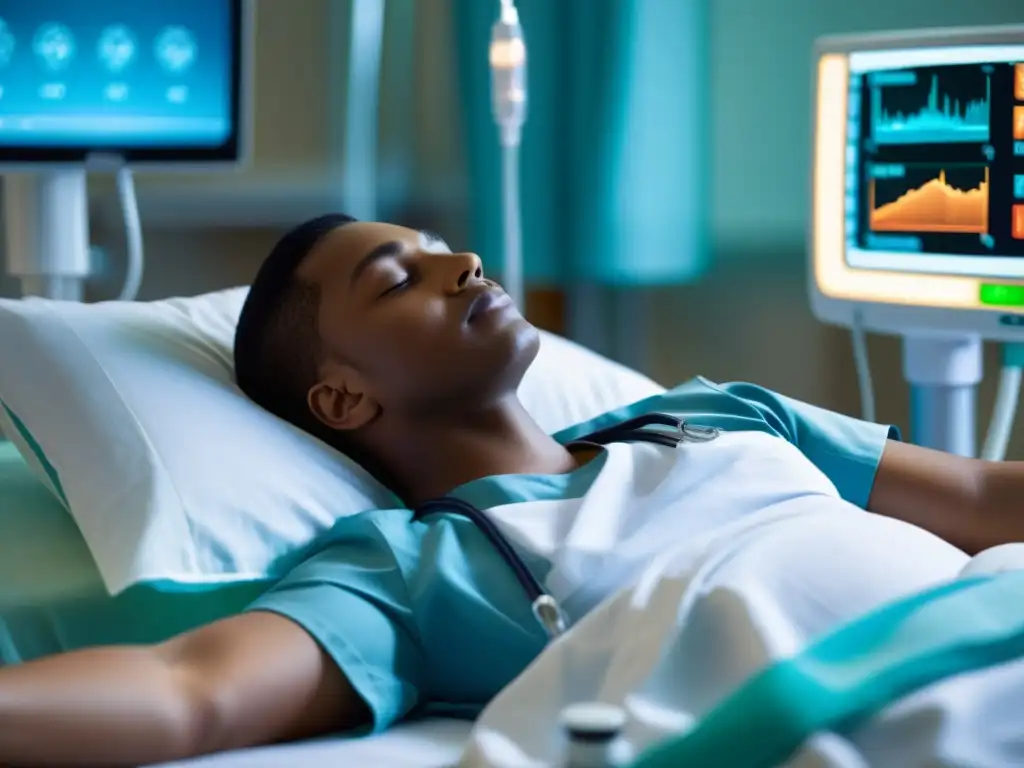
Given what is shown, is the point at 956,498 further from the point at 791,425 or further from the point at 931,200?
the point at 931,200

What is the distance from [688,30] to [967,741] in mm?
1878

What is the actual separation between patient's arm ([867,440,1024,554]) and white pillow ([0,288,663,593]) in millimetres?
471

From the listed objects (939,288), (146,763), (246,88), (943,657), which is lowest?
(146,763)

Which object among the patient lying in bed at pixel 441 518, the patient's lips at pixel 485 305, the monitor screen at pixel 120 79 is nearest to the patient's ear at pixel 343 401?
the patient lying in bed at pixel 441 518

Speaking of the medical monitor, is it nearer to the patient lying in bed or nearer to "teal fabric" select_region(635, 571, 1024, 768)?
the patient lying in bed

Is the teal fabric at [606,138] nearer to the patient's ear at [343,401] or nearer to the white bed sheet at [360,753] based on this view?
the patient's ear at [343,401]

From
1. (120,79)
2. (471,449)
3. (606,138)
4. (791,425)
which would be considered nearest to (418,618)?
(471,449)

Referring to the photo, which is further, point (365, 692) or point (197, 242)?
point (197, 242)

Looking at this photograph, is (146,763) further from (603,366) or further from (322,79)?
(322,79)

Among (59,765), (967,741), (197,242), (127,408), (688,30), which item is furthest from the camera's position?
(197,242)

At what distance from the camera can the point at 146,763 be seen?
91 centimetres

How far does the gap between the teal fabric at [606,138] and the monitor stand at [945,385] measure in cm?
79

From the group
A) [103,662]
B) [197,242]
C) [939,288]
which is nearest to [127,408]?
[103,662]

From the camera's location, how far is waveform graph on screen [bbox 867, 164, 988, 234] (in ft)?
5.32
